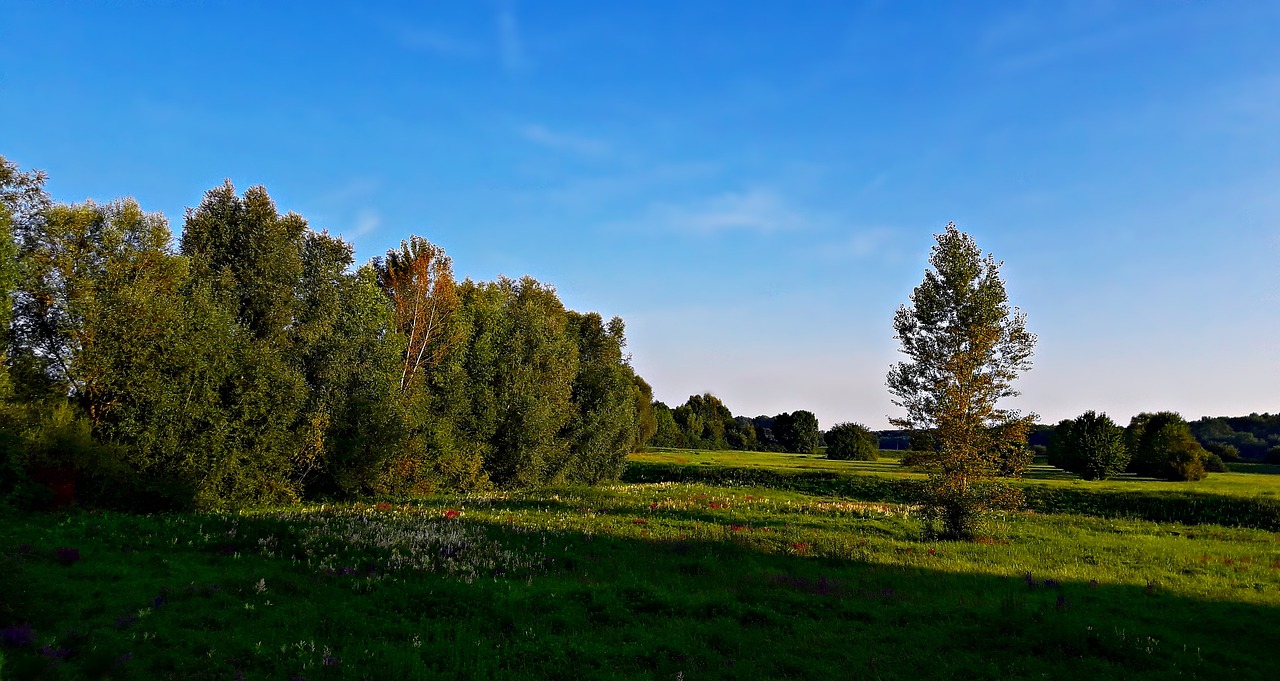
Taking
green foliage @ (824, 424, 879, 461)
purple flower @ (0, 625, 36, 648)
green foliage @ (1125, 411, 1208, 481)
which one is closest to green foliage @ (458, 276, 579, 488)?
purple flower @ (0, 625, 36, 648)

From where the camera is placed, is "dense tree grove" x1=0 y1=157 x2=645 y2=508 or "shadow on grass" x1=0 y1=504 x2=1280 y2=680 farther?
"dense tree grove" x1=0 y1=157 x2=645 y2=508

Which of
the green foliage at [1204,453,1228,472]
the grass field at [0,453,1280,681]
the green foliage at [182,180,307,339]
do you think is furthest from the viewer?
the green foliage at [1204,453,1228,472]

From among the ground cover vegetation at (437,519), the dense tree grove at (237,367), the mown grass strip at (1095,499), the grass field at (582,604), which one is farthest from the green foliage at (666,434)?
the grass field at (582,604)

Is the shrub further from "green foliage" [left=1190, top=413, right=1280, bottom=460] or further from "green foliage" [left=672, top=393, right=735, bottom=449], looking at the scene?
"green foliage" [left=672, top=393, right=735, bottom=449]

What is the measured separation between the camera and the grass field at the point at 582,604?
1071cm

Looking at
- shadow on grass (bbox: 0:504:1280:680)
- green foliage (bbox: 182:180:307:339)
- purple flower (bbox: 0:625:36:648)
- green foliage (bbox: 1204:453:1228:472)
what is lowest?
shadow on grass (bbox: 0:504:1280:680)

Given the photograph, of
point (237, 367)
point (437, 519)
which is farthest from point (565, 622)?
point (237, 367)

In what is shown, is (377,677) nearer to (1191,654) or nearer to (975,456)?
(1191,654)

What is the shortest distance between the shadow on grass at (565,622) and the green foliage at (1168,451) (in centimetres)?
4767

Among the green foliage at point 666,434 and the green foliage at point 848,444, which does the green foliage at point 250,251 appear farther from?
the green foliage at point 666,434

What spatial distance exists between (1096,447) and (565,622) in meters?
56.7

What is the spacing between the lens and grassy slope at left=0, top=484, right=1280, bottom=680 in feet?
35.4

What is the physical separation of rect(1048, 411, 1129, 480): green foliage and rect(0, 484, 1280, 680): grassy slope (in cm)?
3274

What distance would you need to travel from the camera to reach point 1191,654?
38.8 feet
